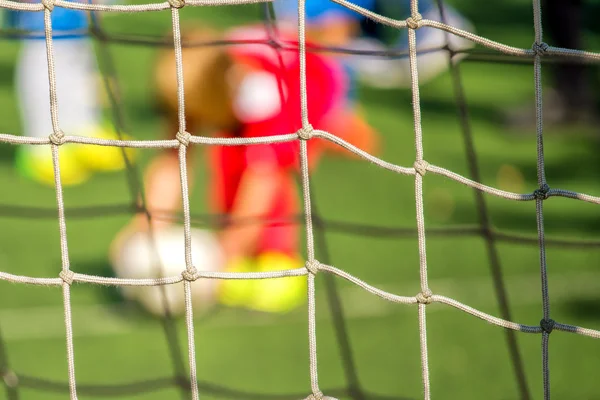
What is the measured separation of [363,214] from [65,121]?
1428mm

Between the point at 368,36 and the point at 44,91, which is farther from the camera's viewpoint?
the point at 368,36

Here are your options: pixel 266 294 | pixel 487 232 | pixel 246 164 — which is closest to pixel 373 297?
pixel 266 294

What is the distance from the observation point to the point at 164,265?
6.65 ft

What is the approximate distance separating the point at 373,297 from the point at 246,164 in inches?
22.2

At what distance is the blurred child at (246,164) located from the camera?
2122mm

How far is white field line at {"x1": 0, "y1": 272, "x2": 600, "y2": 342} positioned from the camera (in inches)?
75.5

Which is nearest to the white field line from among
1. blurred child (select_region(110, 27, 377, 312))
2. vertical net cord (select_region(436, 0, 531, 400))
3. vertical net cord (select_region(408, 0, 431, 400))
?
blurred child (select_region(110, 27, 377, 312))

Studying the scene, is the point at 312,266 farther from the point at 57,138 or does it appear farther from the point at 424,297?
the point at 57,138

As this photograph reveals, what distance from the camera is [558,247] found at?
2.35m

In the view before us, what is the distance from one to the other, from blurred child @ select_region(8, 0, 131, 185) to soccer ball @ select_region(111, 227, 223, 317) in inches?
40.2

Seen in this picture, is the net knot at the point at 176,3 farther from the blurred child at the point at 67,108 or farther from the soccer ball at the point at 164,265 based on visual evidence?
the blurred child at the point at 67,108

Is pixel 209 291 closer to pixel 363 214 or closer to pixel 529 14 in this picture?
pixel 363 214

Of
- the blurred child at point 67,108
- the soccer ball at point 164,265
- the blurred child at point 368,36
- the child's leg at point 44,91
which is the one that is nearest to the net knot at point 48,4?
the soccer ball at point 164,265

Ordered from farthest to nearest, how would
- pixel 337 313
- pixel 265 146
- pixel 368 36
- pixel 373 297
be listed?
pixel 368 36 < pixel 265 146 < pixel 373 297 < pixel 337 313
